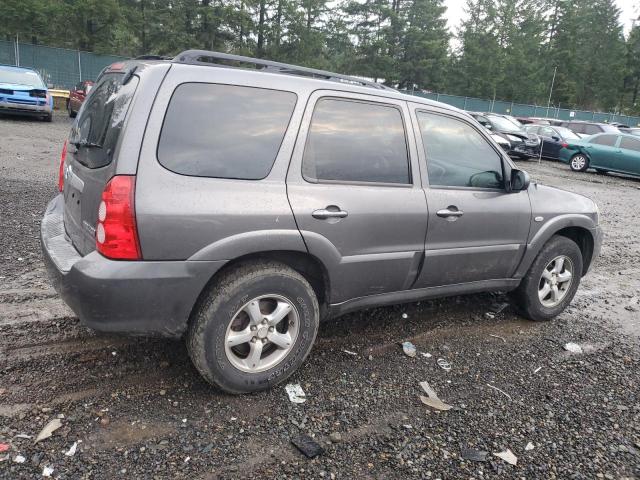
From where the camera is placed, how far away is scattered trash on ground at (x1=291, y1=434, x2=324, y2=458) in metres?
2.68

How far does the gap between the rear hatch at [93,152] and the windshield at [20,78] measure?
1472cm

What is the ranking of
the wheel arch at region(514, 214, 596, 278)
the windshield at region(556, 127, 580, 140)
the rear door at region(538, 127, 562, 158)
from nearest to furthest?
1. the wheel arch at region(514, 214, 596, 278)
2. the windshield at region(556, 127, 580, 140)
3. the rear door at region(538, 127, 562, 158)

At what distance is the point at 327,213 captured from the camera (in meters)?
3.13

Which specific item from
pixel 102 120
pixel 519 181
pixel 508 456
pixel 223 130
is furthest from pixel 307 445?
pixel 519 181

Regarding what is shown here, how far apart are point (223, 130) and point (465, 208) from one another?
1.90 meters

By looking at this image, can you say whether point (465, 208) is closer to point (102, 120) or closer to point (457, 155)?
point (457, 155)

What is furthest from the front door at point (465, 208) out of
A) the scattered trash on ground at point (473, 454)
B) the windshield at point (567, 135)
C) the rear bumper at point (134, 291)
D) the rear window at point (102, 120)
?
the windshield at point (567, 135)

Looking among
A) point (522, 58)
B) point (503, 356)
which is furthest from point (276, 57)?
point (503, 356)

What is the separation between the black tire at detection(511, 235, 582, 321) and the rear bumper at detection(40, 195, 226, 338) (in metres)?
2.89

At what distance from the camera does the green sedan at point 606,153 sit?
17.5 meters

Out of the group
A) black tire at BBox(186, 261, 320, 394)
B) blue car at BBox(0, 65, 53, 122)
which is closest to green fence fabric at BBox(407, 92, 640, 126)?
blue car at BBox(0, 65, 53, 122)

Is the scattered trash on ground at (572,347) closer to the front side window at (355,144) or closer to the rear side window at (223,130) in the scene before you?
the front side window at (355,144)

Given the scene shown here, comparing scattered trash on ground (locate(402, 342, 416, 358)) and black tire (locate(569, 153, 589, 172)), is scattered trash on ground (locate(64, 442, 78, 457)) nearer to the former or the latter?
scattered trash on ground (locate(402, 342, 416, 358))

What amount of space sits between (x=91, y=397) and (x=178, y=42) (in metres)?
33.1
